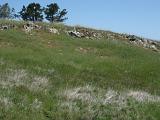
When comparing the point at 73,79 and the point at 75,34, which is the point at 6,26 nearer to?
the point at 75,34

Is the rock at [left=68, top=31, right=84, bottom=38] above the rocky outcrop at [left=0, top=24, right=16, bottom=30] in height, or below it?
below

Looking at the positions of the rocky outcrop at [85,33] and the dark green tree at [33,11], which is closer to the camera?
the rocky outcrop at [85,33]

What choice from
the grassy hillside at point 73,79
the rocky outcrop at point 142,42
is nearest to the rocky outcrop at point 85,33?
the grassy hillside at point 73,79

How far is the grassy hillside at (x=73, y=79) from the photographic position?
15.6 meters

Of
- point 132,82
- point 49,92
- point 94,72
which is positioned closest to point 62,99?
point 49,92

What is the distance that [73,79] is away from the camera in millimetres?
Result: 24922

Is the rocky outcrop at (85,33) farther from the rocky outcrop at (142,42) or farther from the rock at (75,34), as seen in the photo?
the rocky outcrop at (142,42)

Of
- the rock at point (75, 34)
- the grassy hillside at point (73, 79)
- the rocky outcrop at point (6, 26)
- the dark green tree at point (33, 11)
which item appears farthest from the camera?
the dark green tree at point (33, 11)

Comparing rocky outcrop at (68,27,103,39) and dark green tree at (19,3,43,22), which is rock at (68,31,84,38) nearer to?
rocky outcrop at (68,27,103,39)

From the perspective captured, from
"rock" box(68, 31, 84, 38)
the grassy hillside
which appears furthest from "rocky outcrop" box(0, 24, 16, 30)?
"rock" box(68, 31, 84, 38)

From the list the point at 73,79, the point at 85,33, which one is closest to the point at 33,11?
the point at 85,33

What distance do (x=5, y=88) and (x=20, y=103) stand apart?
215 cm

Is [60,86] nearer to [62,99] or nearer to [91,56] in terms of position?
[62,99]

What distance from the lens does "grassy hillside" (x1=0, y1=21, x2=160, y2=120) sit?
51.0 ft
